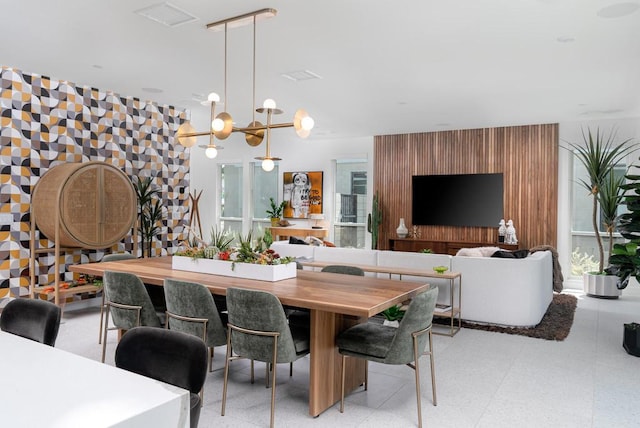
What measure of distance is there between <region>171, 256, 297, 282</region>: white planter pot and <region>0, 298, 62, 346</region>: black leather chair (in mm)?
1457

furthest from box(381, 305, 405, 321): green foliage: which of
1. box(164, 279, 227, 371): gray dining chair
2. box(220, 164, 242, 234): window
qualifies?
box(220, 164, 242, 234): window

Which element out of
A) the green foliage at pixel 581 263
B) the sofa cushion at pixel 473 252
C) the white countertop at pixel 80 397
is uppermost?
the white countertop at pixel 80 397

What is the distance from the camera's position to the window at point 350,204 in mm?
9883

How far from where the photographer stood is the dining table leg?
2999mm

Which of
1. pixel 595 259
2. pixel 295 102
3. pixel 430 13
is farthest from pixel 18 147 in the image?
pixel 595 259

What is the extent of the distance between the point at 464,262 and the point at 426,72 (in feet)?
7.00

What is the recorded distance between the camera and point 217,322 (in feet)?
10.5

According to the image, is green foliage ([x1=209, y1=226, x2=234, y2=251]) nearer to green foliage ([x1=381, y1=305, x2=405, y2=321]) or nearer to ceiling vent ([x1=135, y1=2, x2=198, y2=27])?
ceiling vent ([x1=135, y1=2, x2=198, y2=27])

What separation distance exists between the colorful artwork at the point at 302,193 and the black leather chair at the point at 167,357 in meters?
8.20

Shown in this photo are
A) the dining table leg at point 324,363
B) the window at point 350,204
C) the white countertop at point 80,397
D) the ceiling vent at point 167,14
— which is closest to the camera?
the white countertop at point 80,397

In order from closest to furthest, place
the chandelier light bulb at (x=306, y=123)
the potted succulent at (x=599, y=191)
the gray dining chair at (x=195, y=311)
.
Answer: the gray dining chair at (x=195, y=311), the chandelier light bulb at (x=306, y=123), the potted succulent at (x=599, y=191)

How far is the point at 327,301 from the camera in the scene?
2.74m

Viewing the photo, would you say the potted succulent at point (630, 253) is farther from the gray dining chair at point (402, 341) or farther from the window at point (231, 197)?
the window at point (231, 197)

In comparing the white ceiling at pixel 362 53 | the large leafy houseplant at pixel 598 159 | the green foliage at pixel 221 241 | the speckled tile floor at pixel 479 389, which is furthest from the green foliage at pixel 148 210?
the large leafy houseplant at pixel 598 159
